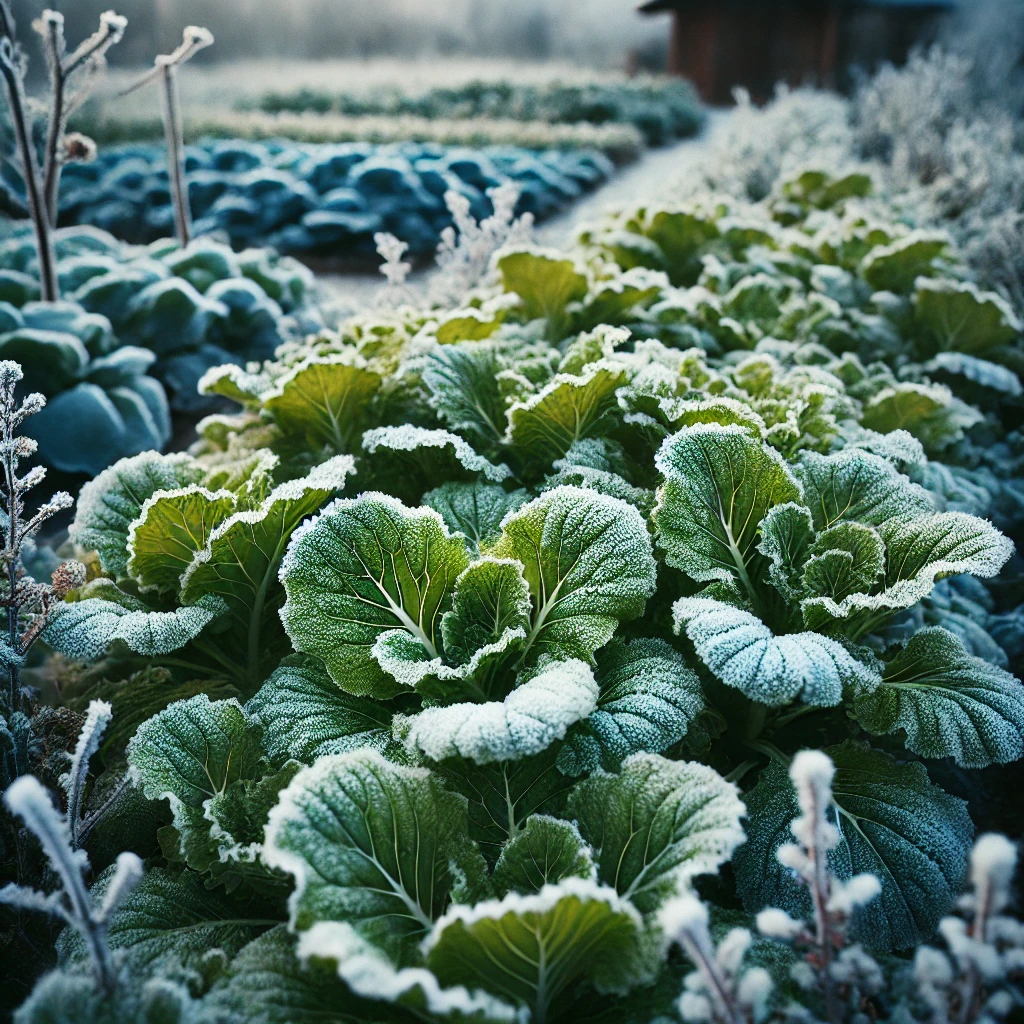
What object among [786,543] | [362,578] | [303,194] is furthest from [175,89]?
[786,543]

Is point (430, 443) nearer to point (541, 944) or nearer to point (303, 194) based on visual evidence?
point (541, 944)

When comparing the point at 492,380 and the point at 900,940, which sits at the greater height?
the point at 492,380

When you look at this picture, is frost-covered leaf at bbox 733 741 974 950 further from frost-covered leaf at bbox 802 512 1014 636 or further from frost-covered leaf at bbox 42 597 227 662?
frost-covered leaf at bbox 42 597 227 662

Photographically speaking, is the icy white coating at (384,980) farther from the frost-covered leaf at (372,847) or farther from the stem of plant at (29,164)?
the stem of plant at (29,164)

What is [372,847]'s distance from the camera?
949 millimetres

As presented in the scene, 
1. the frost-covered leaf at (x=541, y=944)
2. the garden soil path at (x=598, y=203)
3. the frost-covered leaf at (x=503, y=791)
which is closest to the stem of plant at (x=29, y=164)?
the garden soil path at (x=598, y=203)

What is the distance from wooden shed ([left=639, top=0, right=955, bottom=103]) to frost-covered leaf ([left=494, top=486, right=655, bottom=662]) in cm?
1408

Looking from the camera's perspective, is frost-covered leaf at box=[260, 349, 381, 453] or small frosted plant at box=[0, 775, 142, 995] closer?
small frosted plant at box=[0, 775, 142, 995]

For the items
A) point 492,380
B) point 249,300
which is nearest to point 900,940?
point 492,380

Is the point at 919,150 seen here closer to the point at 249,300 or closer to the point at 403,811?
the point at 249,300

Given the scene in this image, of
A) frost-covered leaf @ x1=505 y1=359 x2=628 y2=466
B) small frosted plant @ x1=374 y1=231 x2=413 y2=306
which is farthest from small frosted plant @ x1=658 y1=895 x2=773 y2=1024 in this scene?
small frosted plant @ x1=374 y1=231 x2=413 y2=306

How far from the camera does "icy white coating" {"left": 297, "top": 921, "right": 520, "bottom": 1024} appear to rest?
723 millimetres

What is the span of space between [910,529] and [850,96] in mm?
13448

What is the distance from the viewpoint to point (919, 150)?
5.71 metres
